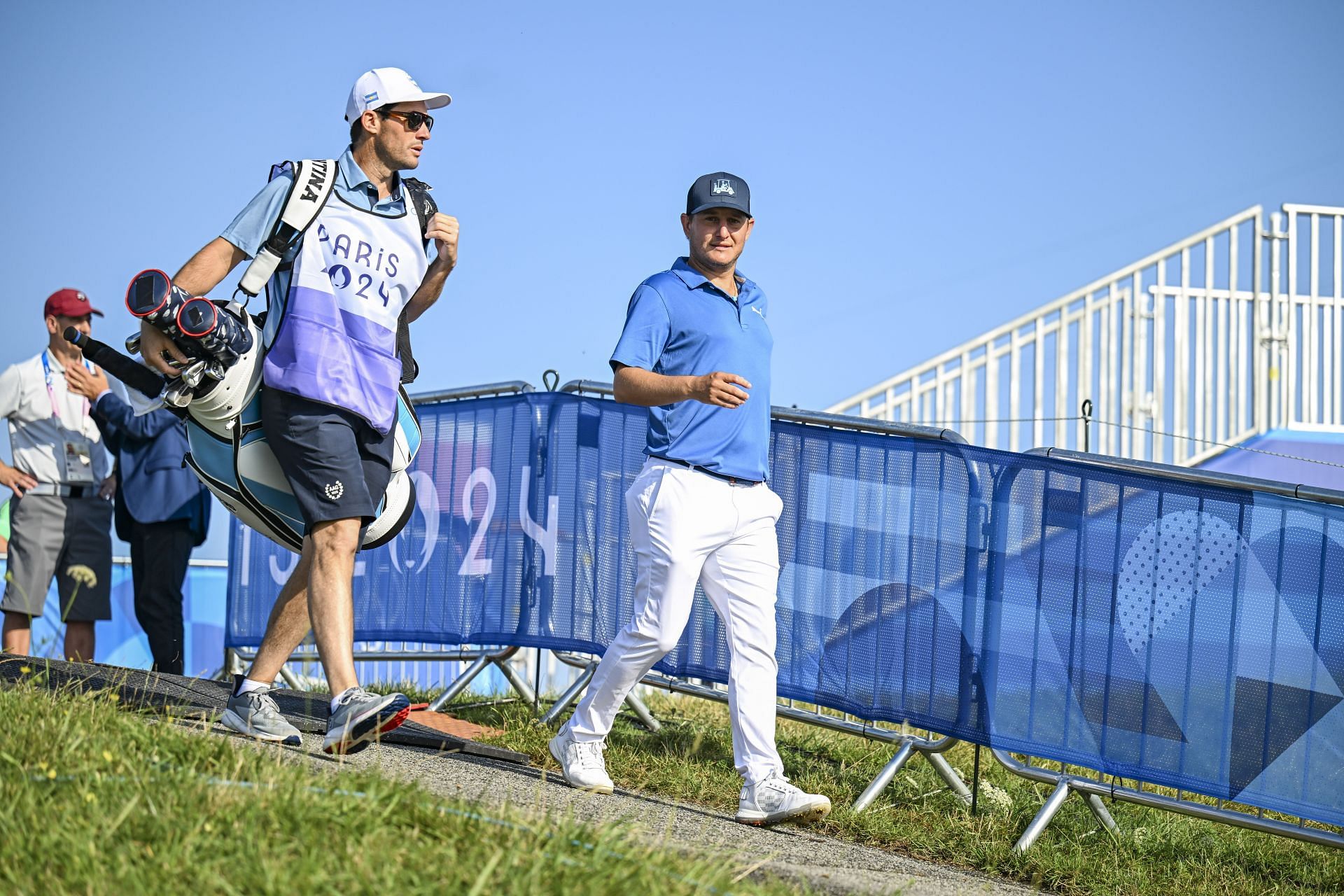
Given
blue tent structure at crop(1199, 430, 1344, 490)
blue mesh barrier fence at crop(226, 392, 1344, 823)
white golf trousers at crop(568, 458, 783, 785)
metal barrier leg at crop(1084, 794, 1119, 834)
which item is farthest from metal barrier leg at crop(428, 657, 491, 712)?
blue tent structure at crop(1199, 430, 1344, 490)

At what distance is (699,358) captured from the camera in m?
4.95

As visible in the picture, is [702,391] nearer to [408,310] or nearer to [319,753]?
[408,310]

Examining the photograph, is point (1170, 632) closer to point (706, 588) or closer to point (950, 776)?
point (950, 776)

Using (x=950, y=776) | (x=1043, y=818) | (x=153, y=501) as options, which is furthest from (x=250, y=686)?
(x=153, y=501)

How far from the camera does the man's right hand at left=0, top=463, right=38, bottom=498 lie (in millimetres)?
7812

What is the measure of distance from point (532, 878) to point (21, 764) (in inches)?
62.2

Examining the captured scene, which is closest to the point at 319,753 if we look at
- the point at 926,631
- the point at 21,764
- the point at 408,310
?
the point at 21,764

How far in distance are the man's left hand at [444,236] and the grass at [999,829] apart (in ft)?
6.89

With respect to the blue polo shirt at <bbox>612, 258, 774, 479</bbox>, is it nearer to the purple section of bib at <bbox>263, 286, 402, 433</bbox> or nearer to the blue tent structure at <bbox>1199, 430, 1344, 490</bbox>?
the purple section of bib at <bbox>263, 286, 402, 433</bbox>

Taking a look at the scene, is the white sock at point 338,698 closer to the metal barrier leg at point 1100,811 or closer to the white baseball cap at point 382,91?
the white baseball cap at point 382,91

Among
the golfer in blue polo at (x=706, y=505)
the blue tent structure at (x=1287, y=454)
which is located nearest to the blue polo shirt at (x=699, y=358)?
the golfer in blue polo at (x=706, y=505)

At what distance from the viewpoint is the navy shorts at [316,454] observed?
4.62m

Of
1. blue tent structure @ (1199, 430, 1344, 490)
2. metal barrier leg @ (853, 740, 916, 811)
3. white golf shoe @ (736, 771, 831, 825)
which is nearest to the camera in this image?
white golf shoe @ (736, 771, 831, 825)

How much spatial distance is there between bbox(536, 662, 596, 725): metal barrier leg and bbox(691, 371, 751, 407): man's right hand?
2.36 meters
